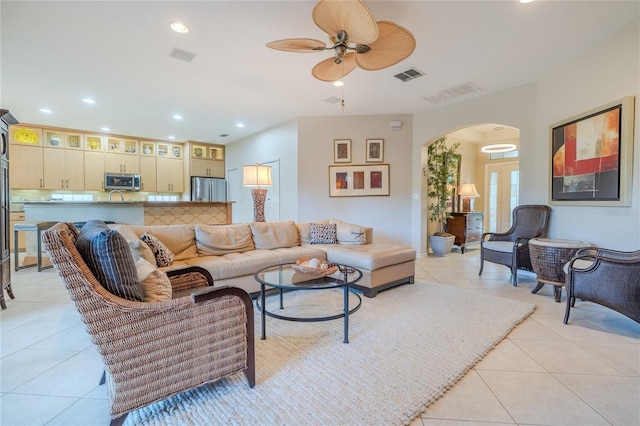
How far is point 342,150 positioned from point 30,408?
490 cm

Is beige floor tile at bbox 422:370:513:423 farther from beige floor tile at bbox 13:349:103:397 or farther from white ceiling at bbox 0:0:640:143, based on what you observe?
white ceiling at bbox 0:0:640:143

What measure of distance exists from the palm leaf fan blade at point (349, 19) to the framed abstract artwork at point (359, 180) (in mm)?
3425

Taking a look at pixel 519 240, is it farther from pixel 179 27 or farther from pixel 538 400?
pixel 179 27

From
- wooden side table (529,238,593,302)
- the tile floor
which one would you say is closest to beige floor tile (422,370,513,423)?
the tile floor

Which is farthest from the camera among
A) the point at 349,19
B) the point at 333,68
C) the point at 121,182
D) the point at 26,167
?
the point at 121,182

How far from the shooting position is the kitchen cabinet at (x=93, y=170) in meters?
6.51

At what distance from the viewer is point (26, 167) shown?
5832 millimetres

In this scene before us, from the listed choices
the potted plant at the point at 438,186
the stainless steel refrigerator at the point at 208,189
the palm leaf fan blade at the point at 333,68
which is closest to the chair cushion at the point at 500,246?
the potted plant at the point at 438,186

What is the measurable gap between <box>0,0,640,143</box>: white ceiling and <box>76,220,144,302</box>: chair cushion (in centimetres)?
210

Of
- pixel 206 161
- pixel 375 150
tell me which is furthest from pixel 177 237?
pixel 206 161

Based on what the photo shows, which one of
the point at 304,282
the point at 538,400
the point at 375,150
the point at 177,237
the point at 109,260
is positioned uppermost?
the point at 375,150

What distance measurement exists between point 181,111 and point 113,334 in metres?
4.76

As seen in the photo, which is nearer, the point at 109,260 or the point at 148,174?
the point at 109,260

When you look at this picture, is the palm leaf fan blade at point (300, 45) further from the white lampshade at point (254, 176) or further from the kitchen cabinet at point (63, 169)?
the kitchen cabinet at point (63, 169)
